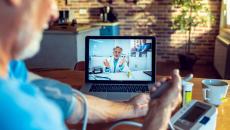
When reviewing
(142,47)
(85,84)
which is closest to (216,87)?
(142,47)

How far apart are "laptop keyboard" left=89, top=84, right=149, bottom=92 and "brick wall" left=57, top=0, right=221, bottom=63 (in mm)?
4439

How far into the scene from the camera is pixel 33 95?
55cm

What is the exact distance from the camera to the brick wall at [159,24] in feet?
19.9

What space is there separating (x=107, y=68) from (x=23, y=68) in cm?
80

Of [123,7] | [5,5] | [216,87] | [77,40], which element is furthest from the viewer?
[123,7]

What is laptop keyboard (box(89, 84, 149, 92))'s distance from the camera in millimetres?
1621

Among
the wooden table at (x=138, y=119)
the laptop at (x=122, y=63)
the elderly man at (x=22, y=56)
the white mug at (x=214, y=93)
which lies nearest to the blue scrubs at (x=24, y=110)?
the elderly man at (x=22, y=56)

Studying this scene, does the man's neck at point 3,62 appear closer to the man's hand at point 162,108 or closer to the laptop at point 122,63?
Result: the man's hand at point 162,108

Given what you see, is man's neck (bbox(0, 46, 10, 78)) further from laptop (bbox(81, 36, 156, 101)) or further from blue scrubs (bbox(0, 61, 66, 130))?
laptop (bbox(81, 36, 156, 101))

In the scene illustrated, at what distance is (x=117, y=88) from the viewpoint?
165cm

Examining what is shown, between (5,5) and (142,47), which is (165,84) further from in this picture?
(142,47)

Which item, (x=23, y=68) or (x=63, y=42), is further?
(x=63, y=42)

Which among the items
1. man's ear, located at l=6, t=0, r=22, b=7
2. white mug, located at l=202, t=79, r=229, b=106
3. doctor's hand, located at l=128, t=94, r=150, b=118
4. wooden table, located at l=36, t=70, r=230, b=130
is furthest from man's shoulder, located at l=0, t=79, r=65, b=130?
white mug, located at l=202, t=79, r=229, b=106

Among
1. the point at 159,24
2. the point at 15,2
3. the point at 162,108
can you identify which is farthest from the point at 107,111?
the point at 159,24
